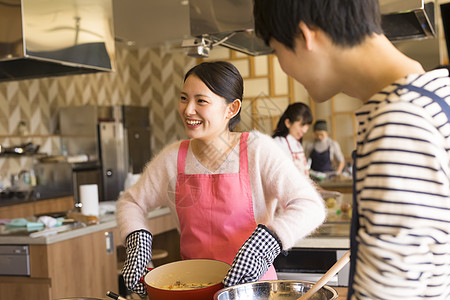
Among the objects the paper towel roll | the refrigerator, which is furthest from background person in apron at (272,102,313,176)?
the refrigerator

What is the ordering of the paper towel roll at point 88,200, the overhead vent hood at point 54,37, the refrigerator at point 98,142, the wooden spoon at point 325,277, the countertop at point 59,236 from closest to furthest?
the wooden spoon at point 325,277 < the overhead vent hood at point 54,37 < the countertop at point 59,236 < the paper towel roll at point 88,200 < the refrigerator at point 98,142

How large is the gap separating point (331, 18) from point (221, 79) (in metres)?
0.92

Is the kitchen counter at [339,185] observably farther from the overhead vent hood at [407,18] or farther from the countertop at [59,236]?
the overhead vent hood at [407,18]

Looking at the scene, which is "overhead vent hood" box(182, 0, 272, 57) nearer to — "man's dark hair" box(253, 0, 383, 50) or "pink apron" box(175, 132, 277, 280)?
"pink apron" box(175, 132, 277, 280)

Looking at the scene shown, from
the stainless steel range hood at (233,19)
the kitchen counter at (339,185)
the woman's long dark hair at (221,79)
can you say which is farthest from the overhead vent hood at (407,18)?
the kitchen counter at (339,185)

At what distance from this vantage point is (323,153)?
6.68 meters

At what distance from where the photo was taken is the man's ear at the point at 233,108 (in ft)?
5.66

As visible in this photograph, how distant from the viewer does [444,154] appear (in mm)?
714

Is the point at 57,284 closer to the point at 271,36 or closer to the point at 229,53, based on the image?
the point at 271,36

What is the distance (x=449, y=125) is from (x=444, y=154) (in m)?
0.04

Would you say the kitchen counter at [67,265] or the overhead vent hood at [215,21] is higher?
the overhead vent hood at [215,21]

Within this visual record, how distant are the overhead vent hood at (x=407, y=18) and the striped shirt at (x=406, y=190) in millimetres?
1390

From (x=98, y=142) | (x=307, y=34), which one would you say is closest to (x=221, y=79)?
(x=307, y=34)


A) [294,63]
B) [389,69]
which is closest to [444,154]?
[389,69]
